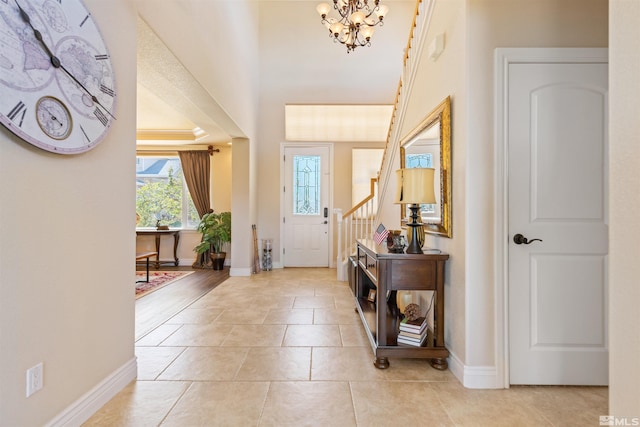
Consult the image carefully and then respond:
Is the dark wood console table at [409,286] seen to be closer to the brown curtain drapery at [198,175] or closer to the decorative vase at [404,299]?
the decorative vase at [404,299]

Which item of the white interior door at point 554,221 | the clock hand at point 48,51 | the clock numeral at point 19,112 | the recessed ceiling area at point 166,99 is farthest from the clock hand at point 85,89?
the white interior door at point 554,221

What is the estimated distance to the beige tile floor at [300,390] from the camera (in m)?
1.65

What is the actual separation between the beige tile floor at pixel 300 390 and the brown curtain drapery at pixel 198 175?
4.10 metres

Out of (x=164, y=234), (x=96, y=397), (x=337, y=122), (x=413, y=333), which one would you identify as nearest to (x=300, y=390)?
(x=413, y=333)


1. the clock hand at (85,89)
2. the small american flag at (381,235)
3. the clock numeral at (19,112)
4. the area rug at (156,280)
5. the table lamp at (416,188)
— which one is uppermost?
the clock hand at (85,89)

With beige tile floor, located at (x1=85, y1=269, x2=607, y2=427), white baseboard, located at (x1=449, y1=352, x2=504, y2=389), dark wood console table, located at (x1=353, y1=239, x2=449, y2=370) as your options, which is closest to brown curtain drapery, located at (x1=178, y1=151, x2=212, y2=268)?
beige tile floor, located at (x1=85, y1=269, x2=607, y2=427)

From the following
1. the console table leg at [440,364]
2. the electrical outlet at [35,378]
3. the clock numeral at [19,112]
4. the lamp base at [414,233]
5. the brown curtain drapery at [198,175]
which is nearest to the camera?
the clock numeral at [19,112]

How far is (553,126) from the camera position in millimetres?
1970

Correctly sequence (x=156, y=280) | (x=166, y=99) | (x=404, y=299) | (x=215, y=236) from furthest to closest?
(x=215, y=236) < (x=156, y=280) < (x=166, y=99) < (x=404, y=299)

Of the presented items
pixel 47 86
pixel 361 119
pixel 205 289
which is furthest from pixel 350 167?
pixel 47 86

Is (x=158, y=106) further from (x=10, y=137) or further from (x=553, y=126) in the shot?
(x=553, y=126)

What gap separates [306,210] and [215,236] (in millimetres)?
1886

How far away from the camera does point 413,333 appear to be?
7.32 ft

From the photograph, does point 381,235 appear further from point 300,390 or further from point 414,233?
point 300,390
